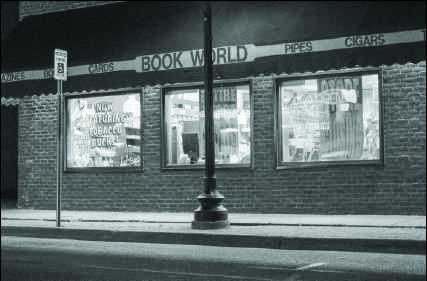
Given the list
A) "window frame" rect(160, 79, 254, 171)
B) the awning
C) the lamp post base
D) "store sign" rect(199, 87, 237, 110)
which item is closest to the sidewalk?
the lamp post base

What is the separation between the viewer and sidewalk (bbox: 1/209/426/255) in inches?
375

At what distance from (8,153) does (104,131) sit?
282 inches

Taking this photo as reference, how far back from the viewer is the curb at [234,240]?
30.4 ft

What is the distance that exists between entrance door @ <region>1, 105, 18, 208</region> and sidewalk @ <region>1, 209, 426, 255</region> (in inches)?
290

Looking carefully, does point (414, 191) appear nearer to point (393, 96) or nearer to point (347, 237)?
point (393, 96)

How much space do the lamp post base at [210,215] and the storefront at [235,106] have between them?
2.24 meters

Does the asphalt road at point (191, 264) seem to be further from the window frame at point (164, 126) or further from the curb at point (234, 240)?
the window frame at point (164, 126)

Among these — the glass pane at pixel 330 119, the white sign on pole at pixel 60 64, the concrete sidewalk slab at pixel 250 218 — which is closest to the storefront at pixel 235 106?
the glass pane at pixel 330 119

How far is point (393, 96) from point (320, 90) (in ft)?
4.58

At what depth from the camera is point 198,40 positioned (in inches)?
499

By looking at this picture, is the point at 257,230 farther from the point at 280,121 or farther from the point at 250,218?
the point at 280,121

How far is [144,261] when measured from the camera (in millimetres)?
8516

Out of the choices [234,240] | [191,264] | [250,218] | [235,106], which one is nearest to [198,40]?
[235,106]

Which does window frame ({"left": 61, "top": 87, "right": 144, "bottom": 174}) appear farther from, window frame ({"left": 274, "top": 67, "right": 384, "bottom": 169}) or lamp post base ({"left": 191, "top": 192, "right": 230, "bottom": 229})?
lamp post base ({"left": 191, "top": 192, "right": 230, "bottom": 229})
